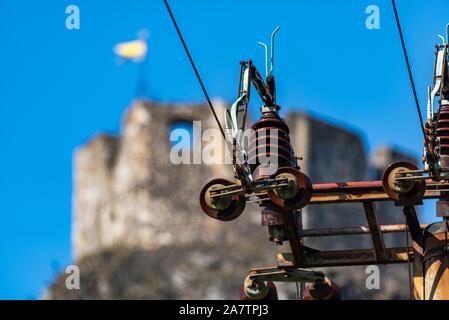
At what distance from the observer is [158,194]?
Answer: 81750 millimetres

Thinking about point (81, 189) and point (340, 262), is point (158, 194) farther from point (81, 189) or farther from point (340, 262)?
point (340, 262)

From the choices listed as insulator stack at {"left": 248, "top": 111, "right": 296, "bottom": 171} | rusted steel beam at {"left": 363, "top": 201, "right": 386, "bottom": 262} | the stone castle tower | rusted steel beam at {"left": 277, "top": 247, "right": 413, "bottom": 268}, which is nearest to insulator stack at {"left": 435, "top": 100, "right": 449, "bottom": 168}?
rusted steel beam at {"left": 363, "top": 201, "right": 386, "bottom": 262}

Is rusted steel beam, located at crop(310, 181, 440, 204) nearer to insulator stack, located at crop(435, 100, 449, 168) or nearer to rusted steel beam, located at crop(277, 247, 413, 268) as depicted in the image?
insulator stack, located at crop(435, 100, 449, 168)

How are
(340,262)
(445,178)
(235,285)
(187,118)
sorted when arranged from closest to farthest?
(445,178) < (340,262) < (235,285) < (187,118)

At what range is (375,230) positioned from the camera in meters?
21.6

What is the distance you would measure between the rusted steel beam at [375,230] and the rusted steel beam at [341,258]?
13 cm

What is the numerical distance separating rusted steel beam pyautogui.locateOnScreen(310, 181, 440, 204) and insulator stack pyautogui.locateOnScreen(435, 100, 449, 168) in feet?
1.33

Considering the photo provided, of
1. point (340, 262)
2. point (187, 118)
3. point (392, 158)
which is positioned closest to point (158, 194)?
point (187, 118)

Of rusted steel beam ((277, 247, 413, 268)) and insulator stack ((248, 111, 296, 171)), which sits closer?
insulator stack ((248, 111, 296, 171))

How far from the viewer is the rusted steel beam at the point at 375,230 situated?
21.3 metres

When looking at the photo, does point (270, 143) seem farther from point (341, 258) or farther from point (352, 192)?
point (341, 258)

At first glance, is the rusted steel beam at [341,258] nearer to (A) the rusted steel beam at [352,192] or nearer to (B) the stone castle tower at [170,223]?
(A) the rusted steel beam at [352,192]

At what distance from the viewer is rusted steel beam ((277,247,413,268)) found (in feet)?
71.9

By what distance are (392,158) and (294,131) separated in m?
10.0
